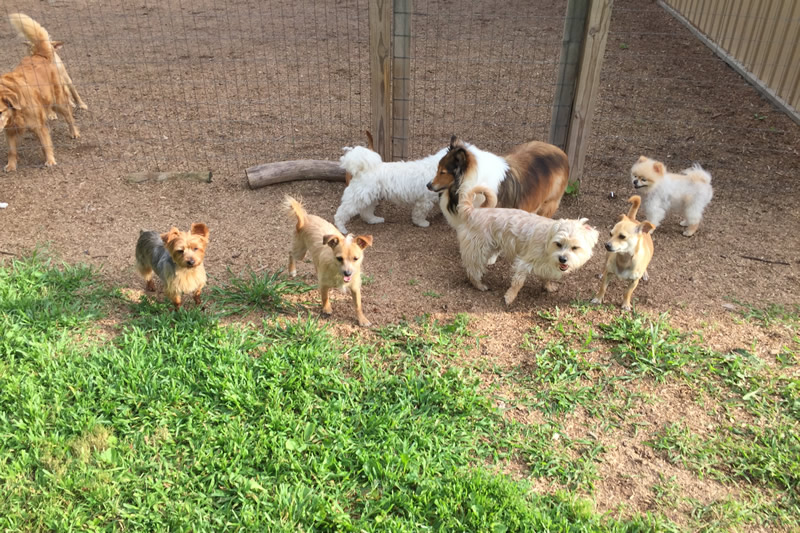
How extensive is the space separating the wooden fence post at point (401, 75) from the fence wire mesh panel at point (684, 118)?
231cm

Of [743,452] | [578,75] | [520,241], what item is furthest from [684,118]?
[743,452]

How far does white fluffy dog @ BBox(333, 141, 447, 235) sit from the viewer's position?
5.34 m

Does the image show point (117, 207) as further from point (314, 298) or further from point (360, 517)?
point (360, 517)

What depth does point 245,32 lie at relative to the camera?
10.8m

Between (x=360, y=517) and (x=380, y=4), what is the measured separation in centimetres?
464

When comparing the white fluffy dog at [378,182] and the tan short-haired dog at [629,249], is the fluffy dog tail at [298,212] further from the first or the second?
the tan short-haired dog at [629,249]

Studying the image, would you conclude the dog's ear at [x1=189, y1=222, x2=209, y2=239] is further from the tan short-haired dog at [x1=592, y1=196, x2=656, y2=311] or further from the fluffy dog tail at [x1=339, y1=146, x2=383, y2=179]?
the tan short-haired dog at [x1=592, y1=196, x2=656, y2=311]

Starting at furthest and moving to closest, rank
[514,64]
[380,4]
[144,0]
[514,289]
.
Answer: [144,0] → [514,64] → [380,4] → [514,289]

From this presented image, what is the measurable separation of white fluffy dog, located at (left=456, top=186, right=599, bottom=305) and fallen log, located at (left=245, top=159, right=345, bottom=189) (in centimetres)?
202

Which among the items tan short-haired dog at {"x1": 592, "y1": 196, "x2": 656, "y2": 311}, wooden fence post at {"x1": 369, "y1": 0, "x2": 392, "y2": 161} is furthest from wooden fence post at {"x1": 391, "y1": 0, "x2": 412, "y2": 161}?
tan short-haired dog at {"x1": 592, "y1": 196, "x2": 656, "y2": 311}

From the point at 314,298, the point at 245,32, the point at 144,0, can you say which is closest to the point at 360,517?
the point at 314,298

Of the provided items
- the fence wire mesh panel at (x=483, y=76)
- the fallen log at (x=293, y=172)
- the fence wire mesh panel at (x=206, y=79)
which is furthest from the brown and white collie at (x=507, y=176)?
the fence wire mesh panel at (x=206, y=79)

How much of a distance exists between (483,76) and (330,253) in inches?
244

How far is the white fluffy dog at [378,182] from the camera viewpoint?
5.34 m
